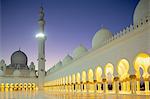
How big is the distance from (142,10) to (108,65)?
2562mm

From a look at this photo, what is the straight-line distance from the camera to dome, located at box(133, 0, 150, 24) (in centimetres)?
855

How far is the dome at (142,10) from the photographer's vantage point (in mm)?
8549

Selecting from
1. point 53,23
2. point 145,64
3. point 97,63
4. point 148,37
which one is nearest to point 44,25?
Answer: point 53,23

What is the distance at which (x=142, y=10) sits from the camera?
874 centimetres

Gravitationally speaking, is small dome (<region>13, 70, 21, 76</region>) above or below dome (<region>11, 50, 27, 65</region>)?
below

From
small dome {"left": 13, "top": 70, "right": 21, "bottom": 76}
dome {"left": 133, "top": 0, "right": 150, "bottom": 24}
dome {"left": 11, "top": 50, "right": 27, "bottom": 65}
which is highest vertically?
dome {"left": 133, "top": 0, "right": 150, "bottom": 24}

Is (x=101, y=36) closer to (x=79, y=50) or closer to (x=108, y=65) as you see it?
(x=108, y=65)

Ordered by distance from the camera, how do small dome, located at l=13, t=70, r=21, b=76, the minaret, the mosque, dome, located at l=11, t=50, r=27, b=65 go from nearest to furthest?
1. the mosque
2. the minaret
3. small dome, located at l=13, t=70, r=21, b=76
4. dome, located at l=11, t=50, r=27, b=65

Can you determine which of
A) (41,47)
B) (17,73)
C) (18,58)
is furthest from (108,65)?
(18,58)

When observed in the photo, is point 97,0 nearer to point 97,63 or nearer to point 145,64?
point 97,63

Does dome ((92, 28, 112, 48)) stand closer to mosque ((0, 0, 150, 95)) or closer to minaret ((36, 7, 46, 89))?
mosque ((0, 0, 150, 95))

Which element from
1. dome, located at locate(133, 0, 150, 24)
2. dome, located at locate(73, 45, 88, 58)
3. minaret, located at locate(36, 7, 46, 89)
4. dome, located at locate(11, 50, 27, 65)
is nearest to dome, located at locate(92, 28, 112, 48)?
dome, located at locate(133, 0, 150, 24)

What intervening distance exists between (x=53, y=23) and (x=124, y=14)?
9609 millimetres

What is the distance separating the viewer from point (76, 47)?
57.8 ft
